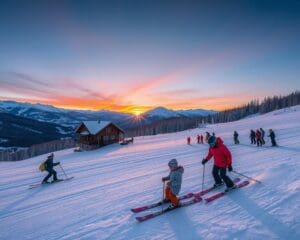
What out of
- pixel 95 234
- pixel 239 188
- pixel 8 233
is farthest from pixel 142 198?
pixel 8 233

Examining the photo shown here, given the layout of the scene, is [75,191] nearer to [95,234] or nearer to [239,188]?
[95,234]

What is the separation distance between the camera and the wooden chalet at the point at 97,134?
45803 mm

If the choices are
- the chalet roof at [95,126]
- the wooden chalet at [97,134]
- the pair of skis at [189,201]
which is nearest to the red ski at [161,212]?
the pair of skis at [189,201]

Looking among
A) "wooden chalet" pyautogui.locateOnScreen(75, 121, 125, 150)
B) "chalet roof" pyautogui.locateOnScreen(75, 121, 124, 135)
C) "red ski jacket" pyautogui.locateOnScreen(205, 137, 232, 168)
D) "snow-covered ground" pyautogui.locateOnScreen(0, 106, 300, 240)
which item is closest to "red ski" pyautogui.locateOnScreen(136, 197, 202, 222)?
"snow-covered ground" pyautogui.locateOnScreen(0, 106, 300, 240)

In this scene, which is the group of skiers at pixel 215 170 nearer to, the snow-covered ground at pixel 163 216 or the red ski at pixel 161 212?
the red ski at pixel 161 212

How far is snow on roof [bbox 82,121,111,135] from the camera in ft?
150

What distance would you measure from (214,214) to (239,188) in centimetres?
224

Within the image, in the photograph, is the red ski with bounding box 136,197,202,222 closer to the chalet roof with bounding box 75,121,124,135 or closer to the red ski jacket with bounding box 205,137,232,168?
the red ski jacket with bounding box 205,137,232,168

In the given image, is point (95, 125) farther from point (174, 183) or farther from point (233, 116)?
point (233, 116)

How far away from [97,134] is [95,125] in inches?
121

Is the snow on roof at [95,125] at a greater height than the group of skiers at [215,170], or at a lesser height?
greater

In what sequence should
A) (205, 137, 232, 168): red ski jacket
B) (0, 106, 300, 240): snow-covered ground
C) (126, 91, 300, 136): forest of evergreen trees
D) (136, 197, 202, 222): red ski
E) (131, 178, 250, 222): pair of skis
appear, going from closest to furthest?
(0, 106, 300, 240): snow-covered ground, (136, 197, 202, 222): red ski, (131, 178, 250, 222): pair of skis, (205, 137, 232, 168): red ski jacket, (126, 91, 300, 136): forest of evergreen trees

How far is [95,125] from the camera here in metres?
48.1

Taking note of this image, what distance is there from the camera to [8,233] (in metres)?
6.77
